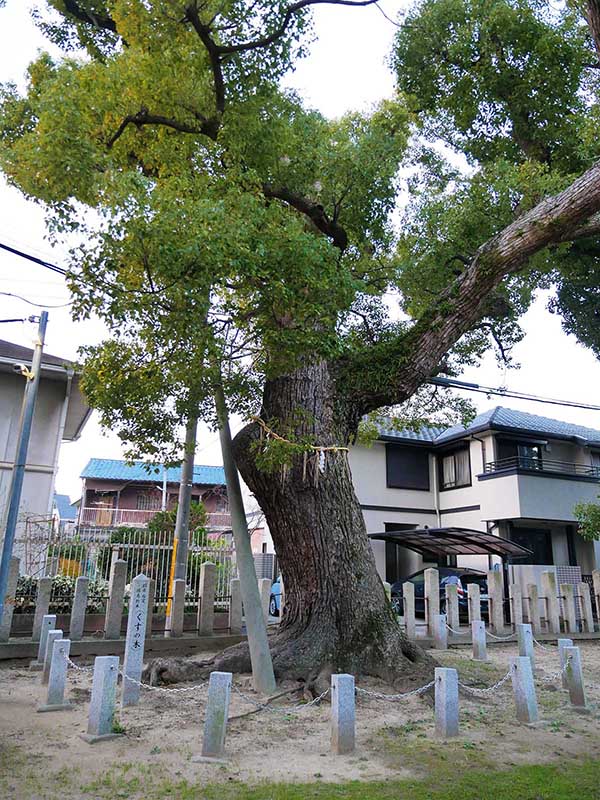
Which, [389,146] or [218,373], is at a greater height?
[389,146]

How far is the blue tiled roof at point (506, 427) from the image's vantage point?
22.4m

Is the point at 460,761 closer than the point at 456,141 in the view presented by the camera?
Yes

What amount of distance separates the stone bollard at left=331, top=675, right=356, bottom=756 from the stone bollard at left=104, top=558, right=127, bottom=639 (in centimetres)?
596

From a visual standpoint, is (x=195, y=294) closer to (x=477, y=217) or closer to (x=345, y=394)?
(x=345, y=394)

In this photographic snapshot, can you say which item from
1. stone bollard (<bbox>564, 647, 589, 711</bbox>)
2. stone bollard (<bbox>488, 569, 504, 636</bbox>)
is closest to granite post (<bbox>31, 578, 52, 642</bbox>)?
stone bollard (<bbox>564, 647, 589, 711</bbox>)

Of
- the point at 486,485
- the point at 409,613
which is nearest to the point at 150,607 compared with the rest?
the point at 409,613

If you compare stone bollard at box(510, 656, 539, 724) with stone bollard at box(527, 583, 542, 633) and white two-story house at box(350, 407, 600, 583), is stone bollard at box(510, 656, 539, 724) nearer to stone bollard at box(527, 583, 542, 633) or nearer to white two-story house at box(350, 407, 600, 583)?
stone bollard at box(527, 583, 542, 633)

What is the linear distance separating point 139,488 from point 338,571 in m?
30.7

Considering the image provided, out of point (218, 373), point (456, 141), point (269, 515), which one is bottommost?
point (269, 515)

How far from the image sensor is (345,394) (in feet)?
30.9

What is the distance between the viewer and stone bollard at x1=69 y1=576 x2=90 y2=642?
10070mm

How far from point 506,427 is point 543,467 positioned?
2740mm

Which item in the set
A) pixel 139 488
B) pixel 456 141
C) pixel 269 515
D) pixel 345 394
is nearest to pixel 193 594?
pixel 269 515

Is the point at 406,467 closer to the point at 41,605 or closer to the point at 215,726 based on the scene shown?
the point at 41,605
